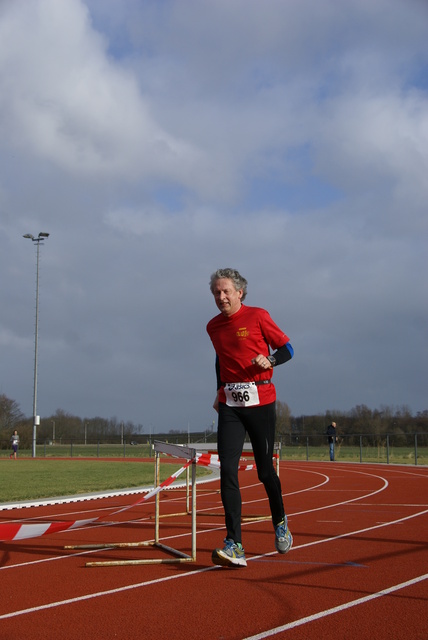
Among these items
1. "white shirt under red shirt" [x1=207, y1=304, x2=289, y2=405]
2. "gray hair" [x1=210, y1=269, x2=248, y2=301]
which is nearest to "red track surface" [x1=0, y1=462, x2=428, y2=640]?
"white shirt under red shirt" [x1=207, y1=304, x2=289, y2=405]

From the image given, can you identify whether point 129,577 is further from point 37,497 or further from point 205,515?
point 37,497

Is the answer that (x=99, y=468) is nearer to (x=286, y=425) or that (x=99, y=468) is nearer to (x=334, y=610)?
(x=334, y=610)

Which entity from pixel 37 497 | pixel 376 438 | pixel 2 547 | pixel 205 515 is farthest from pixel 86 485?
pixel 376 438

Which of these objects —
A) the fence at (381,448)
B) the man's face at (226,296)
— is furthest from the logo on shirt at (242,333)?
the fence at (381,448)

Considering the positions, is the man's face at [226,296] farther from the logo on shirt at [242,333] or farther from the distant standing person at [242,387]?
the logo on shirt at [242,333]

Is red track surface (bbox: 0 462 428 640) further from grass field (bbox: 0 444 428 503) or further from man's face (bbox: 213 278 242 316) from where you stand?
grass field (bbox: 0 444 428 503)

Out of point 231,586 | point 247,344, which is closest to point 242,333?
point 247,344

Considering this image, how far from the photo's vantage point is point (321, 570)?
521 cm

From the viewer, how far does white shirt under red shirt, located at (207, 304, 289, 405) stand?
5.55 meters

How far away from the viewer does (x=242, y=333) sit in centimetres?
559

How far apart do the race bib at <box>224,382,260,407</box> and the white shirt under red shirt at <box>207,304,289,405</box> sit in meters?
0.04

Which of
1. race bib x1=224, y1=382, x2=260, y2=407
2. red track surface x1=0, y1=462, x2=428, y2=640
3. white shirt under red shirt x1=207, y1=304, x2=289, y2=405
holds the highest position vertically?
white shirt under red shirt x1=207, y1=304, x2=289, y2=405

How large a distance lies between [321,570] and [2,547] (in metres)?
3.41

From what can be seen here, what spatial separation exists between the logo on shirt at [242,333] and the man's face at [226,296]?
20 centimetres
